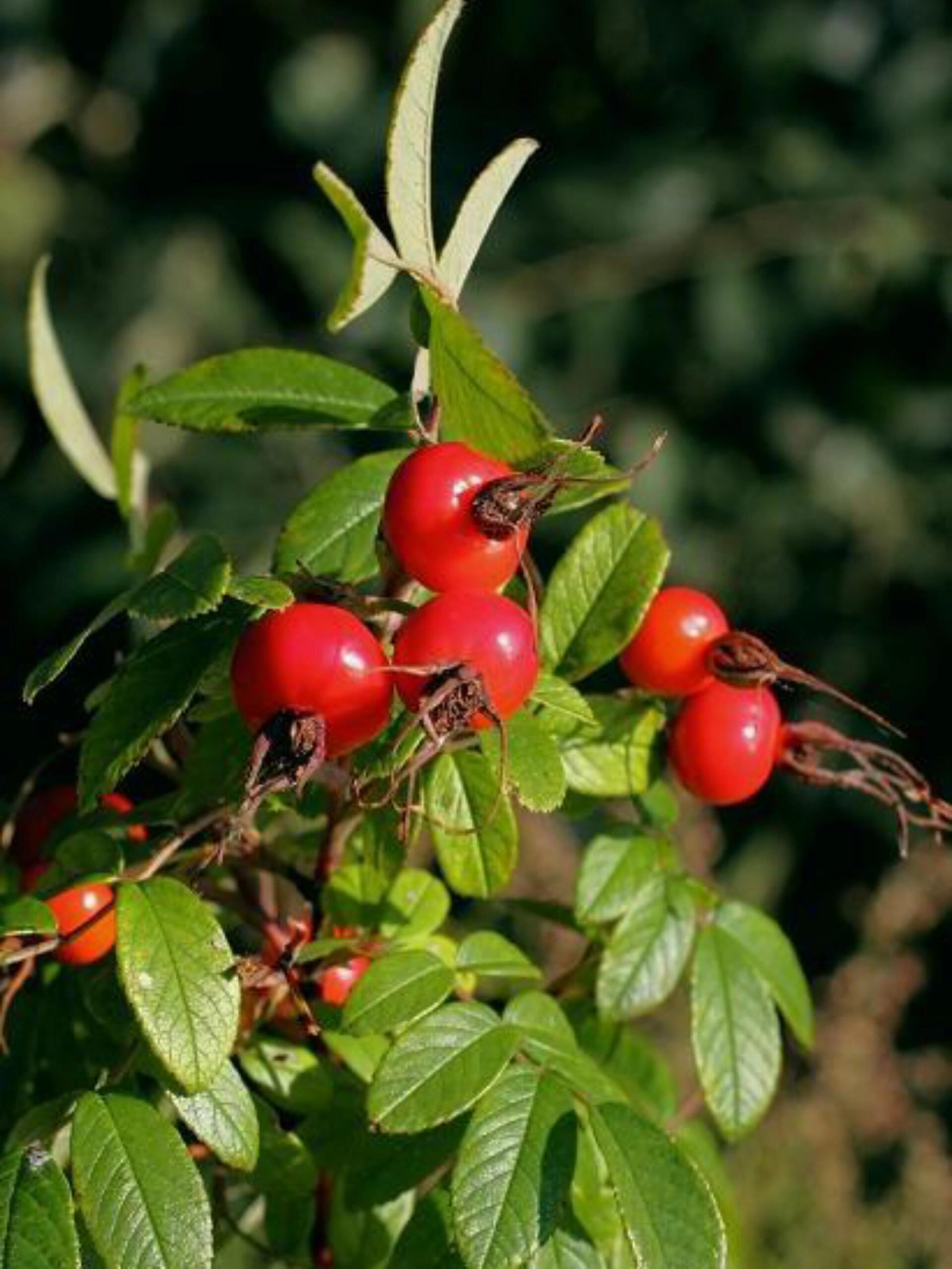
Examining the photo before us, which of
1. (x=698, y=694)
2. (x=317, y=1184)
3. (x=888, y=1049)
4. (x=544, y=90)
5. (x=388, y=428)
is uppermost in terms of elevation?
(x=388, y=428)

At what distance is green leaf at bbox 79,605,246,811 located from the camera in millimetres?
787

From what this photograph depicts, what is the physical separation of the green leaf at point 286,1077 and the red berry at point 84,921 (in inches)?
3.3

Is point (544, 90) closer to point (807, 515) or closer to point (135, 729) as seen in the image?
point (807, 515)

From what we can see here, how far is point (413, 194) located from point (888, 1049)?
7.04 feet

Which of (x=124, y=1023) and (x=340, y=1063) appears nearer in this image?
(x=124, y=1023)

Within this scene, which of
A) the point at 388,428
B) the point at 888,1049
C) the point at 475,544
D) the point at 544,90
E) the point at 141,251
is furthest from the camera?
the point at 544,90

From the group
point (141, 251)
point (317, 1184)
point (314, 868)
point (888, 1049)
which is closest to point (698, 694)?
point (314, 868)

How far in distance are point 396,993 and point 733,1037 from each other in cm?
21

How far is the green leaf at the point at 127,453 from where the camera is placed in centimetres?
104

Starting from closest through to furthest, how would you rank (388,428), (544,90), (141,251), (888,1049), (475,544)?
(475,544)
(388,428)
(888,1049)
(141,251)
(544,90)

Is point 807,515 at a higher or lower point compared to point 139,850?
lower

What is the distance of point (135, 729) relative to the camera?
792 millimetres

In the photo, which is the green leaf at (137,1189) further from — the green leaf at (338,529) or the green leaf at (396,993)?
the green leaf at (338,529)

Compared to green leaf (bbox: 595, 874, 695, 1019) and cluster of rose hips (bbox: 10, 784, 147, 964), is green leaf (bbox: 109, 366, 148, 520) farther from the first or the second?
green leaf (bbox: 595, 874, 695, 1019)
